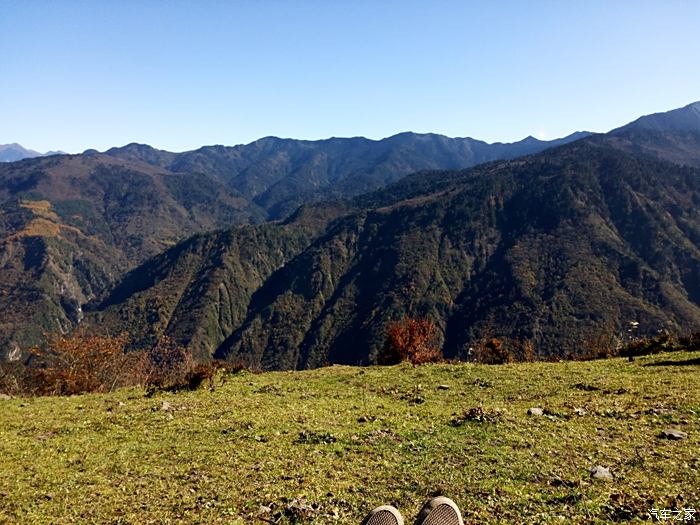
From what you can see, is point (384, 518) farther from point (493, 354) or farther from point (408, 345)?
point (408, 345)

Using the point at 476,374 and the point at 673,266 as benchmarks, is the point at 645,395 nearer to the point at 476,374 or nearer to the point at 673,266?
the point at 476,374

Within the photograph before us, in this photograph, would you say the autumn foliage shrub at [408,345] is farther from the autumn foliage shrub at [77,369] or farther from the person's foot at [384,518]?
the person's foot at [384,518]

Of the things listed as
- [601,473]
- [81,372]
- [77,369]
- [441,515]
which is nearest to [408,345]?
[81,372]

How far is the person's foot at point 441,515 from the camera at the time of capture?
652cm

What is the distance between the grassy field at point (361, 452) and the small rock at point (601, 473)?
0.40 ft

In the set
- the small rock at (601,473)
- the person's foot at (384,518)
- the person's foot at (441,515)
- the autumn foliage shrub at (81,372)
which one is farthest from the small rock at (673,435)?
the autumn foliage shrub at (81,372)

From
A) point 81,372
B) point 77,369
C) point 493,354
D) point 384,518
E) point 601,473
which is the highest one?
point 384,518

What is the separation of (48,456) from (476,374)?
15.4 meters

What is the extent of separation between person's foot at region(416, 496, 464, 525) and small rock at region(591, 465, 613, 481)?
4040 mm

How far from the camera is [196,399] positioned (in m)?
17.5

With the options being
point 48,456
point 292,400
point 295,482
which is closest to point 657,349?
point 292,400

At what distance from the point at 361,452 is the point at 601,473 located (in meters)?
5.15

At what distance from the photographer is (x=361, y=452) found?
1120 centimetres

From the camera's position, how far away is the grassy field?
27.7 ft
